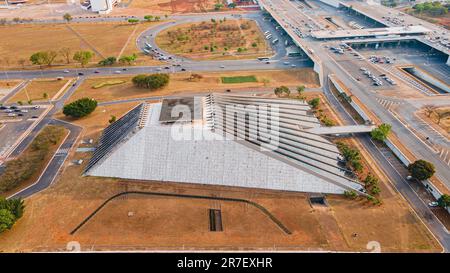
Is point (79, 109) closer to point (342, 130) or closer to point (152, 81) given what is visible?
point (152, 81)

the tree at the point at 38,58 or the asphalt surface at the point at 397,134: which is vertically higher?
the tree at the point at 38,58

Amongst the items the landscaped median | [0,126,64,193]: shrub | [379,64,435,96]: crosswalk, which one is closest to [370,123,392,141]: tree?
[379,64,435,96]: crosswalk

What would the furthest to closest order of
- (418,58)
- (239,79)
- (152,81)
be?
(418,58), (239,79), (152,81)

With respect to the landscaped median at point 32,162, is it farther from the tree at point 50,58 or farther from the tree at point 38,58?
the tree at point 50,58

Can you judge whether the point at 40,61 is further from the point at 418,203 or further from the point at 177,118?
the point at 418,203

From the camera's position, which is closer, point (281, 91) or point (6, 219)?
point (6, 219)

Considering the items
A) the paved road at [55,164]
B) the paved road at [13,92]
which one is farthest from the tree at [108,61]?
the paved road at [55,164]

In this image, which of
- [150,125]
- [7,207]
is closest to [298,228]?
[150,125]

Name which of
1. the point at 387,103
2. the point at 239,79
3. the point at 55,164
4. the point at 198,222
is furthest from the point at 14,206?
the point at 387,103
